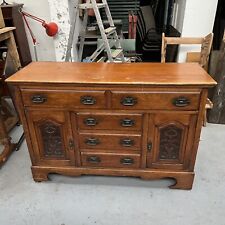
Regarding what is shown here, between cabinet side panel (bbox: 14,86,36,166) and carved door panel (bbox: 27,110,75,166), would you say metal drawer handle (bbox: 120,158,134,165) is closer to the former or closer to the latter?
carved door panel (bbox: 27,110,75,166)

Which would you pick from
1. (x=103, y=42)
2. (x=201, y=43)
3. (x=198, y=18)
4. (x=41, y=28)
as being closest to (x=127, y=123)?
(x=103, y=42)

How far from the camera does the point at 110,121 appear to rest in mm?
1453

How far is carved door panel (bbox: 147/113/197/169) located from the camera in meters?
1.41

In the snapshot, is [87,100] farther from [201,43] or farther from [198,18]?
[198,18]

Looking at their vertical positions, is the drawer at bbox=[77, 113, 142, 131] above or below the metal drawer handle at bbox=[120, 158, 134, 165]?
above

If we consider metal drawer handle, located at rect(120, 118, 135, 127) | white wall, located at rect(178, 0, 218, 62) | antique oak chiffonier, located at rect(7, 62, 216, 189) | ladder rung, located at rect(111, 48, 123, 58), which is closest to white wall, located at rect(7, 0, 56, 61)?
ladder rung, located at rect(111, 48, 123, 58)

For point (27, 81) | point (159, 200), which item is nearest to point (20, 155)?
point (27, 81)

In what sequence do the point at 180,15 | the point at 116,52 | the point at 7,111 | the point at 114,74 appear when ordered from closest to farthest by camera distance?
the point at 114,74 < the point at 116,52 < the point at 7,111 < the point at 180,15

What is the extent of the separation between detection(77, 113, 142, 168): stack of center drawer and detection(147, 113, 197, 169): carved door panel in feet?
0.30

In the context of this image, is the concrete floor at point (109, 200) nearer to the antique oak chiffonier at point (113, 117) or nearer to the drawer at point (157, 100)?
the antique oak chiffonier at point (113, 117)

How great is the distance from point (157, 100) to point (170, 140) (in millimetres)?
326

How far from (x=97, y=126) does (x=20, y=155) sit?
99 cm

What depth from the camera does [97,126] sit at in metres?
1.49

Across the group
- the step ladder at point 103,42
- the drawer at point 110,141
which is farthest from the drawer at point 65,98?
the step ladder at point 103,42
